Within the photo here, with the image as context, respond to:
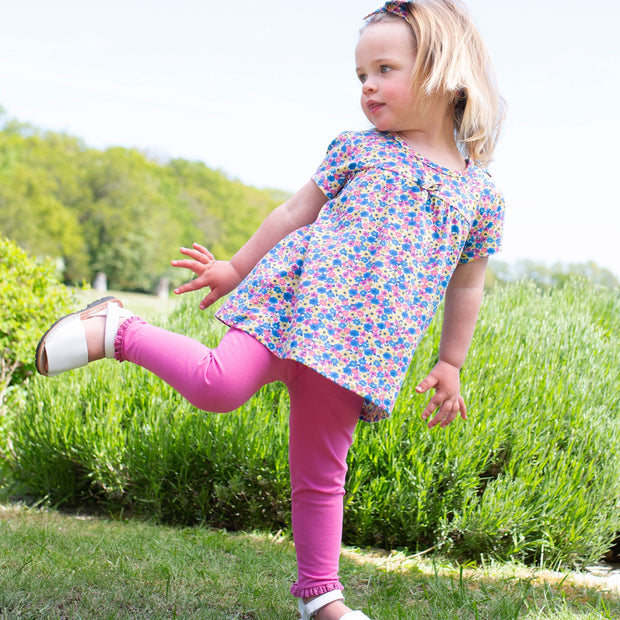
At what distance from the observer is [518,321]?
3.65 metres

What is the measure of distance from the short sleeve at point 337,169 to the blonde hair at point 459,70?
266 millimetres

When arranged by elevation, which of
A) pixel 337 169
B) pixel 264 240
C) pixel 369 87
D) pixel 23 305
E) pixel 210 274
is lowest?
pixel 23 305

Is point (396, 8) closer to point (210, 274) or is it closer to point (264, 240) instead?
point (264, 240)

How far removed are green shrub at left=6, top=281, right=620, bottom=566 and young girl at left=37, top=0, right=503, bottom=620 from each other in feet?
2.92

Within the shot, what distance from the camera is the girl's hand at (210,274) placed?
1943 mm

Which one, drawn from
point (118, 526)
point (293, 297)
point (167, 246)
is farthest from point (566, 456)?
point (167, 246)

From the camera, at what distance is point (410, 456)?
2.82m

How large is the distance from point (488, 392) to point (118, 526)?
1.77 meters

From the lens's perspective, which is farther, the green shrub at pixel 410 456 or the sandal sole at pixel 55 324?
the green shrub at pixel 410 456

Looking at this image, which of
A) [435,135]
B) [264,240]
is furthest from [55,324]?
[435,135]

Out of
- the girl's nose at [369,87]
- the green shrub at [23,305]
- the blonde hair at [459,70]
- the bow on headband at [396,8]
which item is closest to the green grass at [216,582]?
the blonde hair at [459,70]

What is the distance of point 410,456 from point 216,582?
102 cm

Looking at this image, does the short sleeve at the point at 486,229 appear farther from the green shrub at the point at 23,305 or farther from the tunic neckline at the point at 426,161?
the green shrub at the point at 23,305

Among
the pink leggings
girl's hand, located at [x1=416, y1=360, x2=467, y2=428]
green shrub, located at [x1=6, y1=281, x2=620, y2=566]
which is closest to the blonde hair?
girl's hand, located at [x1=416, y1=360, x2=467, y2=428]
